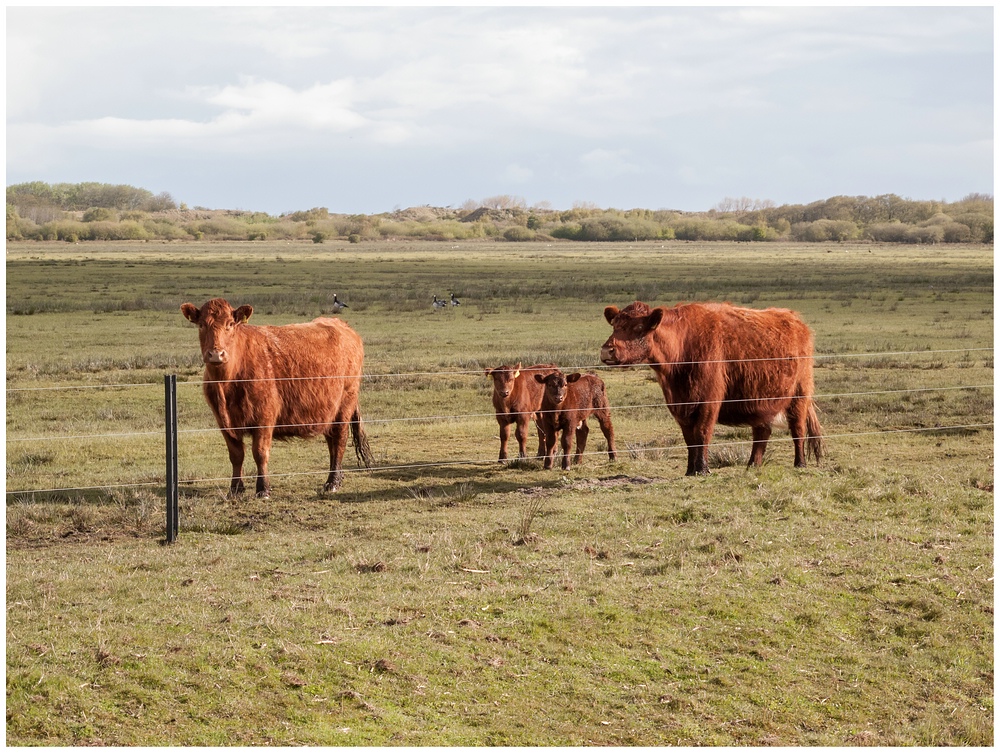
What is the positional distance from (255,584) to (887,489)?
5.90 meters

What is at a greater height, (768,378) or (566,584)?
(768,378)

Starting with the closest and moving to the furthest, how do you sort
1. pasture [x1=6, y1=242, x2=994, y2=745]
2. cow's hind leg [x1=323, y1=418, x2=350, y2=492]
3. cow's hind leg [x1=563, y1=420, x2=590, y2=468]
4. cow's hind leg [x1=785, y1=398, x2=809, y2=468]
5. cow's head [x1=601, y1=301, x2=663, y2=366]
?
pasture [x1=6, y1=242, x2=994, y2=745] → cow's head [x1=601, y1=301, x2=663, y2=366] → cow's hind leg [x1=323, y1=418, x2=350, y2=492] → cow's hind leg [x1=785, y1=398, x2=809, y2=468] → cow's hind leg [x1=563, y1=420, x2=590, y2=468]

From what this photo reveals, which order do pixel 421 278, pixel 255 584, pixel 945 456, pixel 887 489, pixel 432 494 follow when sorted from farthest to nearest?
1. pixel 421 278
2. pixel 945 456
3. pixel 432 494
4. pixel 887 489
5. pixel 255 584

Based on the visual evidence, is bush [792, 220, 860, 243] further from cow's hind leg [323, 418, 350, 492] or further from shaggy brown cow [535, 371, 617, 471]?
cow's hind leg [323, 418, 350, 492]

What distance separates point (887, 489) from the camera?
34.7 ft

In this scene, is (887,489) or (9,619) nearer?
(9,619)

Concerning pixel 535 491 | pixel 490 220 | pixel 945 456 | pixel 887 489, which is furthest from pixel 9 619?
pixel 490 220

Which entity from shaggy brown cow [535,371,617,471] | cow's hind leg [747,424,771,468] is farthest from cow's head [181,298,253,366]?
cow's hind leg [747,424,771,468]

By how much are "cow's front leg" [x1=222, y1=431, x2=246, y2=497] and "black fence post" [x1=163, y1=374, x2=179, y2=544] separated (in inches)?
83.1

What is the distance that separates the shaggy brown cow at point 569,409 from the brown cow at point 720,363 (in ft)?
4.34

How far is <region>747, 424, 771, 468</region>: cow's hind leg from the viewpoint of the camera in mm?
12719

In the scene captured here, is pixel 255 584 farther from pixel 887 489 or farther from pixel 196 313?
pixel 887 489

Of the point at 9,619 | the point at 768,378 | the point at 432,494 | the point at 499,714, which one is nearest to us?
the point at 499,714

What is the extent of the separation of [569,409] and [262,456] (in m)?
3.77
